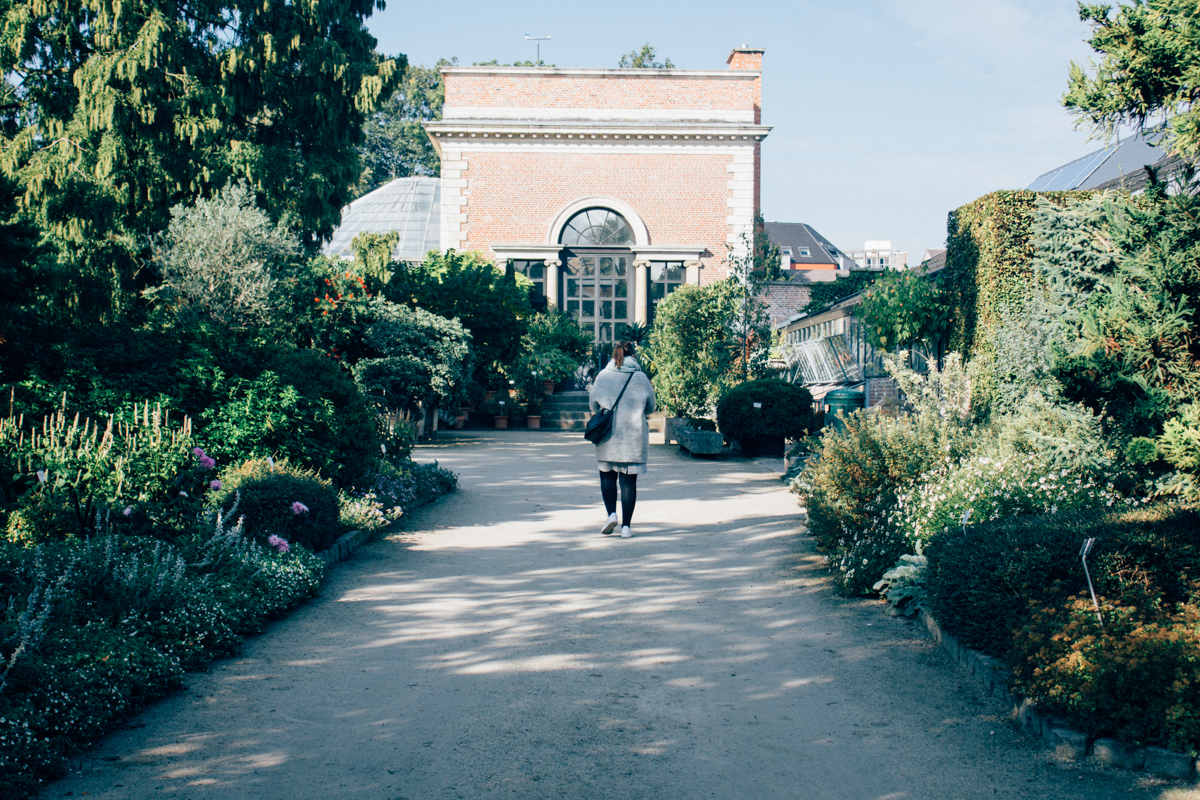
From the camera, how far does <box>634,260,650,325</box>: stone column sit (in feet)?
91.9

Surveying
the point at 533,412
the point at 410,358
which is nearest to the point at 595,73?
the point at 533,412

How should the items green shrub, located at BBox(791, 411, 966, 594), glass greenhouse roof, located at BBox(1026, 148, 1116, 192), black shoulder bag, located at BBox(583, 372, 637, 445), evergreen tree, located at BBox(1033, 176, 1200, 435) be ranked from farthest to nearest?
1. glass greenhouse roof, located at BBox(1026, 148, 1116, 192)
2. black shoulder bag, located at BBox(583, 372, 637, 445)
3. green shrub, located at BBox(791, 411, 966, 594)
4. evergreen tree, located at BBox(1033, 176, 1200, 435)

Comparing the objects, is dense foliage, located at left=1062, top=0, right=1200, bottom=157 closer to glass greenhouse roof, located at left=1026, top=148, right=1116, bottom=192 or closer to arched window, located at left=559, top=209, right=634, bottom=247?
glass greenhouse roof, located at left=1026, top=148, right=1116, bottom=192

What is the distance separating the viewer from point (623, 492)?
28.5 feet

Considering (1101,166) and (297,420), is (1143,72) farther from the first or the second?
(1101,166)

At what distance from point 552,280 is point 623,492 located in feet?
65.2

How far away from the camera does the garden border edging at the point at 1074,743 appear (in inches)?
136

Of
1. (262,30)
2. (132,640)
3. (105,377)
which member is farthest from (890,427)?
(262,30)

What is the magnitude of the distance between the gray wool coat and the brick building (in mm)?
19393

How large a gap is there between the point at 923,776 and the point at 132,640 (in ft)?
11.8

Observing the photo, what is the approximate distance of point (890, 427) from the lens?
7633 mm

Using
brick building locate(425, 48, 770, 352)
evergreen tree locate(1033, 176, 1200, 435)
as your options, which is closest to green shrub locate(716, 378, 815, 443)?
evergreen tree locate(1033, 176, 1200, 435)

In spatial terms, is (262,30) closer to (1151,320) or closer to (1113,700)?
(1151,320)

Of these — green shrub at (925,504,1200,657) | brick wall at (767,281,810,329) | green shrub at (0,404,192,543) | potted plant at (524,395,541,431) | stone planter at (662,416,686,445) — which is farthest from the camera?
brick wall at (767,281,810,329)
